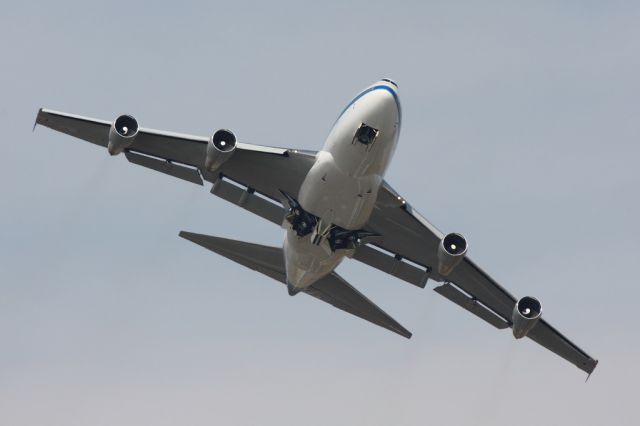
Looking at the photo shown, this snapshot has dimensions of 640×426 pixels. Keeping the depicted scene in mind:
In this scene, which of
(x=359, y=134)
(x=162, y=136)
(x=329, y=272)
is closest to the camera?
(x=359, y=134)

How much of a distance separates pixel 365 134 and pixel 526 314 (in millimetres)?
10685

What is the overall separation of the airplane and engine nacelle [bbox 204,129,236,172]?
0.04 m

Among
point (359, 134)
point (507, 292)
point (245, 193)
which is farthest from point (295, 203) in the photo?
point (507, 292)

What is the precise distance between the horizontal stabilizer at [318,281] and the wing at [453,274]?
1547 millimetres

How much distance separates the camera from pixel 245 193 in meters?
44.6

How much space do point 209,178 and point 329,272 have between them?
6.16m

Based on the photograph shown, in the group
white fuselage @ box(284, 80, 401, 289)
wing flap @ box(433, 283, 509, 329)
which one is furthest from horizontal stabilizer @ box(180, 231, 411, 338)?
white fuselage @ box(284, 80, 401, 289)

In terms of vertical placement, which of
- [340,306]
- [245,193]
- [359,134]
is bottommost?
[340,306]

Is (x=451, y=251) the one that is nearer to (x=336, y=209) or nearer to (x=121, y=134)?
(x=336, y=209)

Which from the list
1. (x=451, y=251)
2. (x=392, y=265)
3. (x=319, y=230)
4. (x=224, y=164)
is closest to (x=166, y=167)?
(x=224, y=164)

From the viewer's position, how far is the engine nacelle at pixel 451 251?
41625 mm

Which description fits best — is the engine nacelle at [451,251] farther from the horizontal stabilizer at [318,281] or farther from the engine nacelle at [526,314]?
the horizontal stabilizer at [318,281]

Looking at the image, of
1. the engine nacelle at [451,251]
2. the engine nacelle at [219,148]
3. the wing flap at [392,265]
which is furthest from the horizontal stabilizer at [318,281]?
the engine nacelle at [219,148]

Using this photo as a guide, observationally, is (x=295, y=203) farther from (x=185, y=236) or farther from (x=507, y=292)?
(x=507, y=292)
